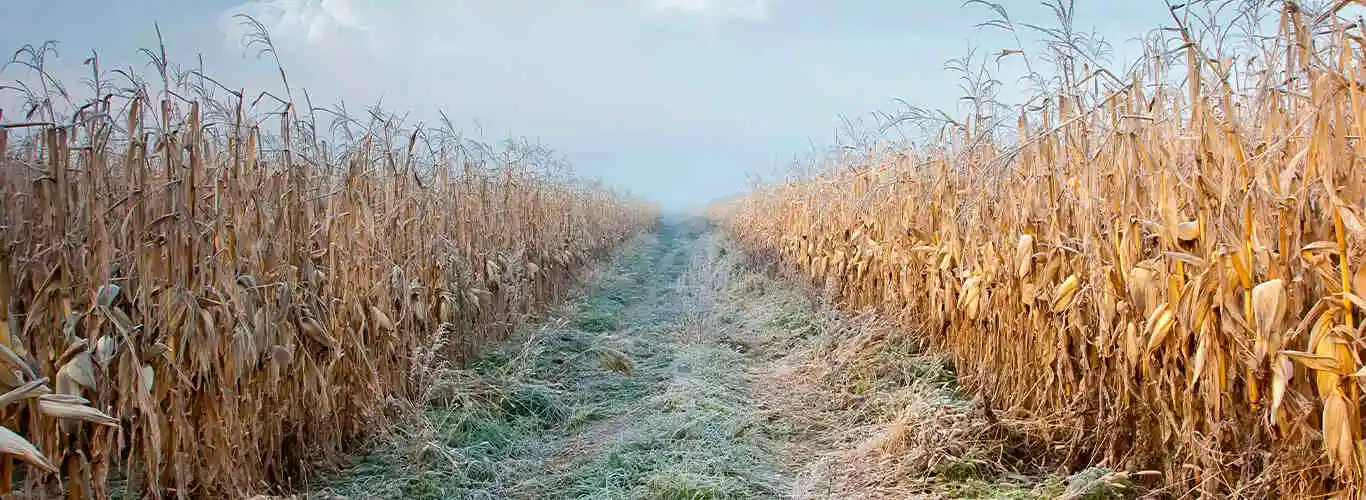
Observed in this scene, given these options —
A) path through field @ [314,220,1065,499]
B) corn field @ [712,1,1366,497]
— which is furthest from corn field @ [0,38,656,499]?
corn field @ [712,1,1366,497]

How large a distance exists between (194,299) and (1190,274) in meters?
2.96

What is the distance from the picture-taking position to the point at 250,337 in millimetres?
2584

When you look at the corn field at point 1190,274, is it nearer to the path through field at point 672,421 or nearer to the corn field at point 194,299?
the path through field at point 672,421

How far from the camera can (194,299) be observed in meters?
2.40

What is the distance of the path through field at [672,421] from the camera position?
10.5ft

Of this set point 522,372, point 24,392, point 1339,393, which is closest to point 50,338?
point 24,392

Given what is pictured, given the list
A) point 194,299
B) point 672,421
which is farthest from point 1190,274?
point 194,299

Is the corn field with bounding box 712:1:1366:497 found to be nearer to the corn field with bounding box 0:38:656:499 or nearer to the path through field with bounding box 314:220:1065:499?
the path through field with bounding box 314:220:1065:499

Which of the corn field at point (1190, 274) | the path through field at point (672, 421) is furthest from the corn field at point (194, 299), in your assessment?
the corn field at point (1190, 274)

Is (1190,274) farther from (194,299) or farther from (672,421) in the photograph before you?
(194,299)

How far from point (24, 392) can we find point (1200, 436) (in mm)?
3015

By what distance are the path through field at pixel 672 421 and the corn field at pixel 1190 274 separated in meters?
0.48

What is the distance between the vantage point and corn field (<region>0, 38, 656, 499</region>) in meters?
2.13

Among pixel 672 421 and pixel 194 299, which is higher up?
pixel 194 299
